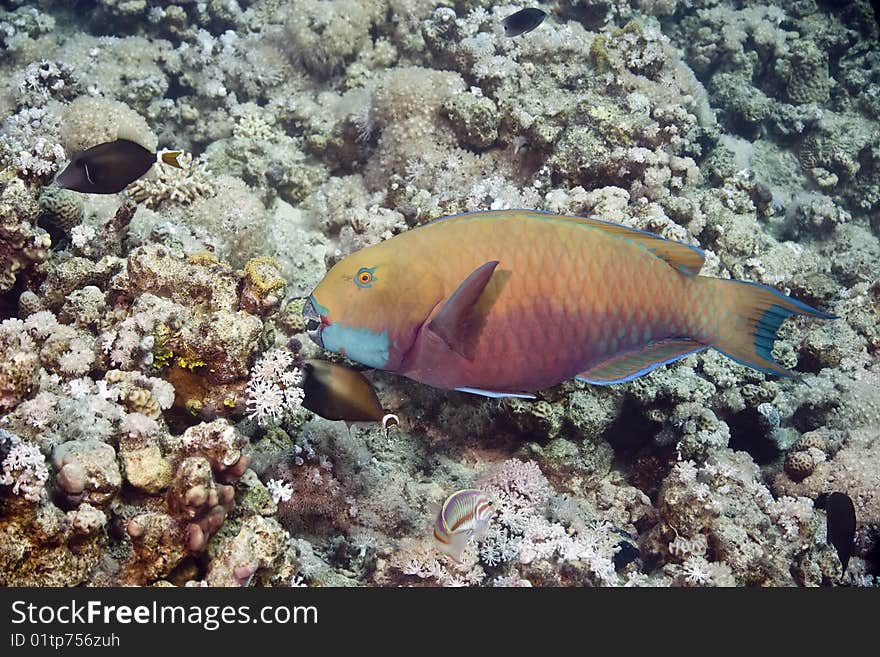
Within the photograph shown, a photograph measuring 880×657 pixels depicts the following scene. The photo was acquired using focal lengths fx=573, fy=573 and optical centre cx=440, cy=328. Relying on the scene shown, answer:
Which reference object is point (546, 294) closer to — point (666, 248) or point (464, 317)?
point (464, 317)

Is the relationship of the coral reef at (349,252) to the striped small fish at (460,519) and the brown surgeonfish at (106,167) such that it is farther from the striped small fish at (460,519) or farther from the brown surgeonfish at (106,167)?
the brown surgeonfish at (106,167)

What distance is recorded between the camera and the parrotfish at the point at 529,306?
198 cm

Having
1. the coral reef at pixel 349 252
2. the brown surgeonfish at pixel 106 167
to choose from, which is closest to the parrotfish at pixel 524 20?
the coral reef at pixel 349 252

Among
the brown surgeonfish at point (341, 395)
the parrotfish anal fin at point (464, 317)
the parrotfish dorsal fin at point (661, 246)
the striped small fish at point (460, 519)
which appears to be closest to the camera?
the parrotfish anal fin at point (464, 317)

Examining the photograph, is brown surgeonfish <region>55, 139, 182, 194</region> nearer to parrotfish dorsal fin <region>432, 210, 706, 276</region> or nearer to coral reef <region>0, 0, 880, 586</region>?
coral reef <region>0, 0, 880, 586</region>

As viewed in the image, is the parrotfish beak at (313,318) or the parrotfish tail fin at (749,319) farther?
the parrotfish tail fin at (749,319)

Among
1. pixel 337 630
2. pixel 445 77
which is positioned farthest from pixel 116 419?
pixel 445 77

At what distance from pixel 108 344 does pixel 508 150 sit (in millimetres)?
4032

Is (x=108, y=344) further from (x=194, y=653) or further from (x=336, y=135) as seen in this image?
(x=336, y=135)

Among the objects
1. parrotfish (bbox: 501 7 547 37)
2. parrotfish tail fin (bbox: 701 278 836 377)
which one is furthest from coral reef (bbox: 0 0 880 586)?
parrotfish tail fin (bbox: 701 278 836 377)

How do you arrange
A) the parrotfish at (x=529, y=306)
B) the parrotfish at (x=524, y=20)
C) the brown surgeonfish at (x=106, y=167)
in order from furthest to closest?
1. the parrotfish at (x=524, y=20)
2. the brown surgeonfish at (x=106, y=167)
3. the parrotfish at (x=529, y=306)

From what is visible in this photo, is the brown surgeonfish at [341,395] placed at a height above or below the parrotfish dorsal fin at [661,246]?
below

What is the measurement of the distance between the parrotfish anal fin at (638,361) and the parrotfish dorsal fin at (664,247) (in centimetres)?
30

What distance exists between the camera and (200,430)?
2514 mm
